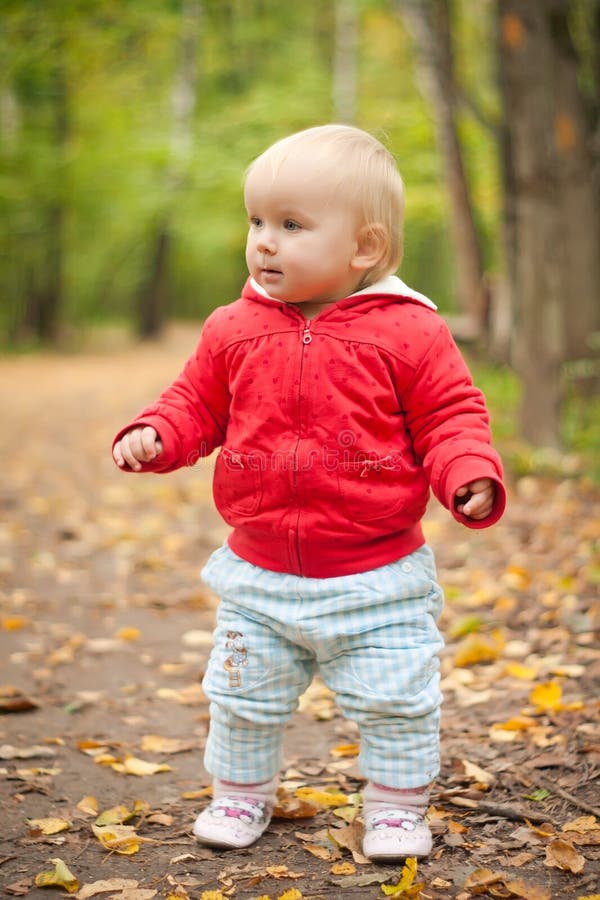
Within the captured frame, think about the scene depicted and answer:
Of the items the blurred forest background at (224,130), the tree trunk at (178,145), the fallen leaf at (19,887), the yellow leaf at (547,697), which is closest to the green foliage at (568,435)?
the blurred forest background at (224,130)

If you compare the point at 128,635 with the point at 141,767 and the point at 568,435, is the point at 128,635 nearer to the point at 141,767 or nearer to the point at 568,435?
the point at 141,767

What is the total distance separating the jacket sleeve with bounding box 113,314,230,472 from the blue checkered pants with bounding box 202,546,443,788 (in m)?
0.30

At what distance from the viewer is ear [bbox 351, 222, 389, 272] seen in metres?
2.32

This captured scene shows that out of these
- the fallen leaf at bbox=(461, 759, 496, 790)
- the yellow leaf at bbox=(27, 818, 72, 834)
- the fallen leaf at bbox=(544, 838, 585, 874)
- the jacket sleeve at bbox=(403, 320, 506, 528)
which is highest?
the jacket sleeve at bbox=(403, 320, 506, 528)

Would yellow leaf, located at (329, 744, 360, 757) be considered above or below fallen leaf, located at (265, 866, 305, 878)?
below

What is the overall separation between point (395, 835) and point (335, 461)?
884 mm

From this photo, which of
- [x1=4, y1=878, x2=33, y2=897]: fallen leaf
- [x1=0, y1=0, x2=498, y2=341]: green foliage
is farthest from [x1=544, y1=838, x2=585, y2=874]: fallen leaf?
[x1=0, y1=0, x2=498, y2=341]: green foliage

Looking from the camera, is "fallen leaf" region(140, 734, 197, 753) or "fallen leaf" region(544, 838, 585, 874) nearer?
"fallen leaf" region(544, 838, 585, 874)

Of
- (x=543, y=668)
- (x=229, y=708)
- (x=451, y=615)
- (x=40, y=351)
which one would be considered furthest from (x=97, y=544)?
(x=40, y=351)

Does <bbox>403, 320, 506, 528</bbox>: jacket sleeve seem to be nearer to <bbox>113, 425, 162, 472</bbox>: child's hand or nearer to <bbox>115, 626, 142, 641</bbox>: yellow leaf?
<bbox>113, 425, 162, 472</bbox>: child's hand

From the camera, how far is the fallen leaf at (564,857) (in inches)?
87.2

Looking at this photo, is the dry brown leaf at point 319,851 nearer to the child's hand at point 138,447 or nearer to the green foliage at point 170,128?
the child's hand at point 138,447

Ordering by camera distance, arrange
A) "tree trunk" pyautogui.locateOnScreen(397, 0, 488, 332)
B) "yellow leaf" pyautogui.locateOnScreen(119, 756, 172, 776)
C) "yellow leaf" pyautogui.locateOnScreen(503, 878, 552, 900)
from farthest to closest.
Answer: "tree trunk" pyautogui.locateOnScreen(397, 0, 488, 332), "yellow leaf" pyautogui.locateOnScreen(119, 756, 172, 776), "yellow leaf" pyautogui.locateOnScreen(503, 878, 552, 900)

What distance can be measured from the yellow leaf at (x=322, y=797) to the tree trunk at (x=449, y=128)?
27.0 ft
